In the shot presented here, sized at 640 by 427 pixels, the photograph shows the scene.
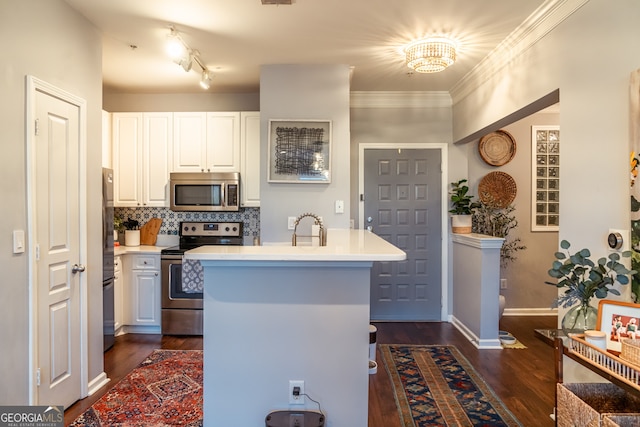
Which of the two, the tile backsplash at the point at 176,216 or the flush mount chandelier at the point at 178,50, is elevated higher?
the flush mount chandelier at the point at 178,50

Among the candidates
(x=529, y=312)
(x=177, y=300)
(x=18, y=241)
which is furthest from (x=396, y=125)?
(x=18, y=241)

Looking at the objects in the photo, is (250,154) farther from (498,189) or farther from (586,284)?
(586,284)

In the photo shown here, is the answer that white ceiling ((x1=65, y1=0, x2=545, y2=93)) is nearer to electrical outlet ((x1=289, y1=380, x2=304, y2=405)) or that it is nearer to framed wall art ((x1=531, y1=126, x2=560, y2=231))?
framed wall art ((x1=531, y1=126, x2=560, y2=231))

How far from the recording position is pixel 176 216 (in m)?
4.26

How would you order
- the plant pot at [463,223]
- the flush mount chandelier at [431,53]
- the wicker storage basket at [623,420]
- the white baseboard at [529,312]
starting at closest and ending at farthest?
the wicker storage basket at [623,420] < the flush mount chandelier at [431,53] < the plant pot at [463,223] < the white baseboard at [529,312]

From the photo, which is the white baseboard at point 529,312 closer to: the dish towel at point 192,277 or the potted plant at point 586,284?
the potted plant at point 586,284

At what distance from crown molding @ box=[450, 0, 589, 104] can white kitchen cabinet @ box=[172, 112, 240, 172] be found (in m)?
2.44

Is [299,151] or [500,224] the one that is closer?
[299,151]

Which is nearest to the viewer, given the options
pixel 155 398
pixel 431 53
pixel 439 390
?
pixel 155 398

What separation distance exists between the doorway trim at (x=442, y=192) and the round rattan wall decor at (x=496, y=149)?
455 millimetres

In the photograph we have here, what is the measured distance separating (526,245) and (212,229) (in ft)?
12.4

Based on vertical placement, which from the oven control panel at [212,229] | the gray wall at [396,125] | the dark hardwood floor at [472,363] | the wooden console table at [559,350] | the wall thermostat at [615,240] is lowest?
the dark hardwood floor at [472,363]

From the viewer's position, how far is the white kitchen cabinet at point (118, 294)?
142 inches

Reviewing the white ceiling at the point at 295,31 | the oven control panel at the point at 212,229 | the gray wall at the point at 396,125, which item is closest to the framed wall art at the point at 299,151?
the white ceiling at the point at 295,31
